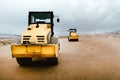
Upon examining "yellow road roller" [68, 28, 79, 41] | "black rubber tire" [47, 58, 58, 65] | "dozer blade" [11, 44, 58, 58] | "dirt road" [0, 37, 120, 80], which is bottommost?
"dirt road" [0, 37, 120, 80]

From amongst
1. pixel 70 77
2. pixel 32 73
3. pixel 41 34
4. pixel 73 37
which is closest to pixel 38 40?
pixel 41 34

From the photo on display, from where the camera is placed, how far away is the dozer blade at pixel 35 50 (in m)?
17.7

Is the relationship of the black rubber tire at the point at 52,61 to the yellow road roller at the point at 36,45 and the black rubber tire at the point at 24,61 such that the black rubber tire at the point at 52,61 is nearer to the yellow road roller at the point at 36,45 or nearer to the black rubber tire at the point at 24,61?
the yellow road roller at the point at 36,45

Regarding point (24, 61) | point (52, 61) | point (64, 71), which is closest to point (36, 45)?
point (64, 71)

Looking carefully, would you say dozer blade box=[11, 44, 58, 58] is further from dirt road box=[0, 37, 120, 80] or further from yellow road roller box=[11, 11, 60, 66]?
dirt road box=[0, 37, 120, 80]

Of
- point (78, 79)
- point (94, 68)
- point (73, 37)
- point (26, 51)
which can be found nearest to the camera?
point (78, 79)

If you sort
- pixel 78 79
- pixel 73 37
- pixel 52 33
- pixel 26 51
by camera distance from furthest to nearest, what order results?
1. pixel 73 37
2. pixel 52 33
3. pixel 26 51
4. pixel 78 79

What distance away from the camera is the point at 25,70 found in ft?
62.3

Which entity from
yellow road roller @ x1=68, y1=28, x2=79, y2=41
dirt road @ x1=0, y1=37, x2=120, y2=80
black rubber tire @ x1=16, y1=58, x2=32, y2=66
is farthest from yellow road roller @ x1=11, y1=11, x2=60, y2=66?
yellow road roller @ x1=68, y1=28, x2=79, y2=41

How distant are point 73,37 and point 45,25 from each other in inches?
1395

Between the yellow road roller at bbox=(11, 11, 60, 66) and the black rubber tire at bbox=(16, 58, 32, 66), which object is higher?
the yellow road roller at bbox=(11, 11, 60, 66)

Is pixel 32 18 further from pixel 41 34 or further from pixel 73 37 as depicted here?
pixel 73 37

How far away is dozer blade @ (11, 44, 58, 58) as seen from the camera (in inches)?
699

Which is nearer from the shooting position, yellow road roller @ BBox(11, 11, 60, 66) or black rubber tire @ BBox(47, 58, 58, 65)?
yellow road roller @ BBox(11, 11, 60, 66)
